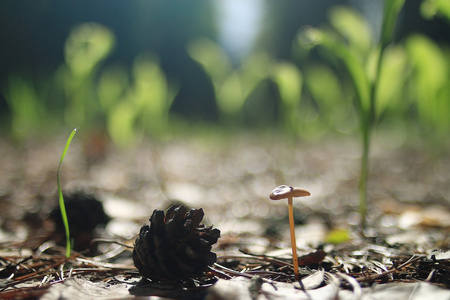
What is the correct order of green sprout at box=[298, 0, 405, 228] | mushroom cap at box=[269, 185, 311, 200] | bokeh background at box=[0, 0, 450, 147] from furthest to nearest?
bokeh background at box=[0, 0, 450, 147], green sprout at box=[298, 0, 405, 228], mushroom cap at box=[269, 185, 311, 200]

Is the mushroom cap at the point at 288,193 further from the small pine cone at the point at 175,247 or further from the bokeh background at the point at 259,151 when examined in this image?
the bokeh background at the point at 259,151

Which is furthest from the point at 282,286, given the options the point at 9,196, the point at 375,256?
the point at 9,196

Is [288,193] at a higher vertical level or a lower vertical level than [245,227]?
higher

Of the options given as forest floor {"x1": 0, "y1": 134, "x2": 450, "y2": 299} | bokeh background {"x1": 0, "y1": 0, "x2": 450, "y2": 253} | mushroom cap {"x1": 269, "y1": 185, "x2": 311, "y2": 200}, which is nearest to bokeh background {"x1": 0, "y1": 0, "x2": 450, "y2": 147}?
bokeh background {"x1": 0, "y1": 0, "x2": 450, "y2": 253}

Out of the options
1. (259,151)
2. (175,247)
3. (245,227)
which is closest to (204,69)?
(259,151)

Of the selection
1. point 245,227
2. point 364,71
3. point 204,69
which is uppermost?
point 204,69

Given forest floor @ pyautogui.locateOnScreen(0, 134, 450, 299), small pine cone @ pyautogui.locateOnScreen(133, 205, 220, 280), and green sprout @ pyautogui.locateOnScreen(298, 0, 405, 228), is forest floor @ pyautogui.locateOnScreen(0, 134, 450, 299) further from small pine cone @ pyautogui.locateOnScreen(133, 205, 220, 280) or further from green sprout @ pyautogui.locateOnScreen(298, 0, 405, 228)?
green sprout @ pyautogui.locateOnScreen(298, 0, 405, 228)

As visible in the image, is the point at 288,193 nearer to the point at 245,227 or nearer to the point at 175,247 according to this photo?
the point at 175,247
